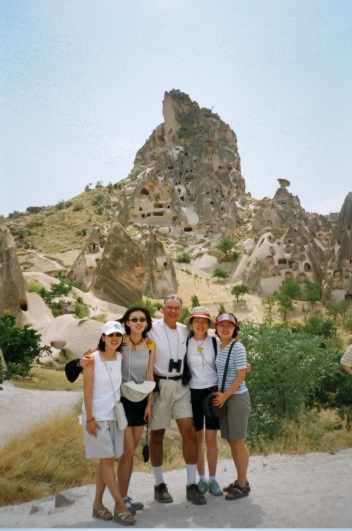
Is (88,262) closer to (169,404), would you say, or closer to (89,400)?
(169,404)

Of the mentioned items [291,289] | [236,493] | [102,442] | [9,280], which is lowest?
[236,493]

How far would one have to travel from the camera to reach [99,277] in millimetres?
19609

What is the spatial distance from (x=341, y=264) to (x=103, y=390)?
23.6 m

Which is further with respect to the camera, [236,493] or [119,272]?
[119,272]

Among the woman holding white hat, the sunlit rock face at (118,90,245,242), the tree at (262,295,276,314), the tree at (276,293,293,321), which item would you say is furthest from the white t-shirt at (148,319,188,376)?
the sunlit rock face at (118,90,245,242)

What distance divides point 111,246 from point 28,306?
5549 mm

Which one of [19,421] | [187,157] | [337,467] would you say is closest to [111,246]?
[19,421]

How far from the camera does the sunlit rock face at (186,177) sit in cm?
3925

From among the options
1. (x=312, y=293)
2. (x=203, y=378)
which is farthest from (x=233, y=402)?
(x=312, y=293)

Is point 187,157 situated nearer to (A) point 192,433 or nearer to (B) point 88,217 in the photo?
(B) point 88,217

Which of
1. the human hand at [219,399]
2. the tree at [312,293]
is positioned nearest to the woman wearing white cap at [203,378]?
the human hand at [219,399]

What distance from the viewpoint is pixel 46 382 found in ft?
32.9

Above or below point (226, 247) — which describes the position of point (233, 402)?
below

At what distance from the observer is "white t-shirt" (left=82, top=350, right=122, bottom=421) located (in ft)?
11.3
